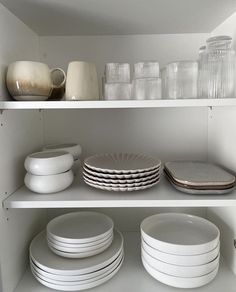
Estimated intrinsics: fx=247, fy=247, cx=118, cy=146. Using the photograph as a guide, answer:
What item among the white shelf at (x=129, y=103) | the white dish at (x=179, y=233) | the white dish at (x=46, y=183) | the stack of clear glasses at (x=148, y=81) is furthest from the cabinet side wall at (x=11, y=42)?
the white dish at (x=179, y=233)

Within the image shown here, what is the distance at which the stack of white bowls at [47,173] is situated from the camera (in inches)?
27.0

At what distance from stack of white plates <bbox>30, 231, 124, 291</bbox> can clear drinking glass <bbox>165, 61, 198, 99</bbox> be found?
1.69 feet

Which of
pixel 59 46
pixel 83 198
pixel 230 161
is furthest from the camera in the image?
pixel 59 46

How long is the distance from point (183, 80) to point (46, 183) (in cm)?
48

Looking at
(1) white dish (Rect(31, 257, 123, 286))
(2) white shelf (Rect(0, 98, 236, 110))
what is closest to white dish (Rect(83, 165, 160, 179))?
(2) white shelf (Rect(0, 98, 236, 110))

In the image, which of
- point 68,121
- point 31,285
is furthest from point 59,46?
point 31,285

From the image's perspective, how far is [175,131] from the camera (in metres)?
0.96

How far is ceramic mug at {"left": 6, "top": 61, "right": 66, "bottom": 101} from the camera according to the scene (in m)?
0.65

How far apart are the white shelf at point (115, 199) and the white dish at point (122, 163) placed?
71 millimetres

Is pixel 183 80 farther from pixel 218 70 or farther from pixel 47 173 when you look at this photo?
pixel 47 173

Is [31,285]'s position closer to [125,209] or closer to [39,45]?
[125,209]

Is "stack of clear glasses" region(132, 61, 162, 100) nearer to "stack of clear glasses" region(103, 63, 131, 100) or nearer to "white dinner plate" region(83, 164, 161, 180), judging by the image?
"stack of clear glasses" region(103, 63, 131, 100)

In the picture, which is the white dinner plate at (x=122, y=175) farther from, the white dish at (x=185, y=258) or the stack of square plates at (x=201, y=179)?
the white dish at (x=185, y=258)

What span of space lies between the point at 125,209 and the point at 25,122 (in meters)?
0.51
